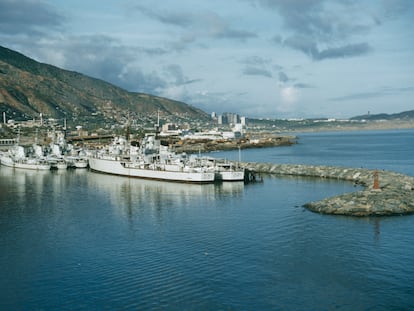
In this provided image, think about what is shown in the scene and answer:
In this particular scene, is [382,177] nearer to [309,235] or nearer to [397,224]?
[397,224]

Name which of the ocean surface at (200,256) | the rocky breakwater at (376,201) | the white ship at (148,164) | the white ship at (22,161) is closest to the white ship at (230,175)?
the white ship at (148,164)

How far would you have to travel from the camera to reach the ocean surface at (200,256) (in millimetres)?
16906

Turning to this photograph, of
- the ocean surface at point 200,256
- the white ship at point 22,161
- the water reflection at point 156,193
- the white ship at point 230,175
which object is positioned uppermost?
the white ship at point 22,161

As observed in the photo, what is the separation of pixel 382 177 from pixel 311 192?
758cm

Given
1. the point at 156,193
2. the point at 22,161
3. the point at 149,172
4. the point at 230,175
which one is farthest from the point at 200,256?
the point at 22,161

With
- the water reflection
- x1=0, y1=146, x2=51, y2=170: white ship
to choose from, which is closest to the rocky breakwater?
the water reflection

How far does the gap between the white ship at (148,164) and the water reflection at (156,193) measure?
4.04 feet

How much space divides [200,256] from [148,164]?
1370 inches

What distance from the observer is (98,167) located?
6469cm

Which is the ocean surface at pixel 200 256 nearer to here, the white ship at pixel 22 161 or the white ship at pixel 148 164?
the white ship at pixel 148 164

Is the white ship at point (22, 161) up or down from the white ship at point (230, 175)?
up

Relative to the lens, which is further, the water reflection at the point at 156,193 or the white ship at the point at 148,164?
the white ship at the point at 148,164

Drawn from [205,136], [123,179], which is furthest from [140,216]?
[205,136]

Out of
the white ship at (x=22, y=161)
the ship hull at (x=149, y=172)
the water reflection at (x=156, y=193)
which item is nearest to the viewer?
the water reflection at (x=156, y=193)
